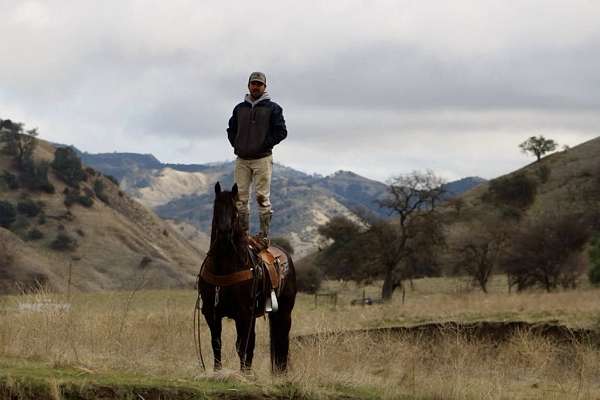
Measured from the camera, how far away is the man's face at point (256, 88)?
1256 cm

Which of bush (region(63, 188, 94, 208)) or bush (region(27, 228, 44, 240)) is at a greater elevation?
bush (region(63, 188, 94, 208))

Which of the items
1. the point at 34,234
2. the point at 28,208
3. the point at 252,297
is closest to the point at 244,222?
the point at 252,297

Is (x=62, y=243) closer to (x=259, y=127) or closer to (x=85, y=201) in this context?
(x=85, y=201)

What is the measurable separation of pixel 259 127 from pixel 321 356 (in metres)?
3.33

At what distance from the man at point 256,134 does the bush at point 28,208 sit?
104m

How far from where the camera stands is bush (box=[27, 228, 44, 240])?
107688mm

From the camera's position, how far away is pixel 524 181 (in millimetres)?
110938

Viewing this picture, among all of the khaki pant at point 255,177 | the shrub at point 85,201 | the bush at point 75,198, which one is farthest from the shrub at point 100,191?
the khaki pant at point 255,177

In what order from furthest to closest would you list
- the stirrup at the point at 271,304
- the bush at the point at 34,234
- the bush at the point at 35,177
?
the bush at the point at 35,177 → the bush at the point at 34,234 → the stirrup at the point at 271,304

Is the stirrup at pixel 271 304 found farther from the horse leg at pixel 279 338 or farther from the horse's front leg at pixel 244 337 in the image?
the horse leg at pixel 279 338

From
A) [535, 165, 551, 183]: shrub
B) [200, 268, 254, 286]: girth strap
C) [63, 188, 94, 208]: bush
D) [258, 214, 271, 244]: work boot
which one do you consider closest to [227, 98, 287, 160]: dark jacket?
[258, 214, 271, 244]: work boot

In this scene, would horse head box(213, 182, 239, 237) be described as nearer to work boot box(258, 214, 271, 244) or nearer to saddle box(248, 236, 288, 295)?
saddle box(248, 236, 288, 295)

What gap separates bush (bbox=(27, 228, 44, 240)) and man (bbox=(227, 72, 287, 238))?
328 ft

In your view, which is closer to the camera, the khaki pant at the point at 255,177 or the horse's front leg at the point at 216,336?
the horse's front leg at the point at 216,336
